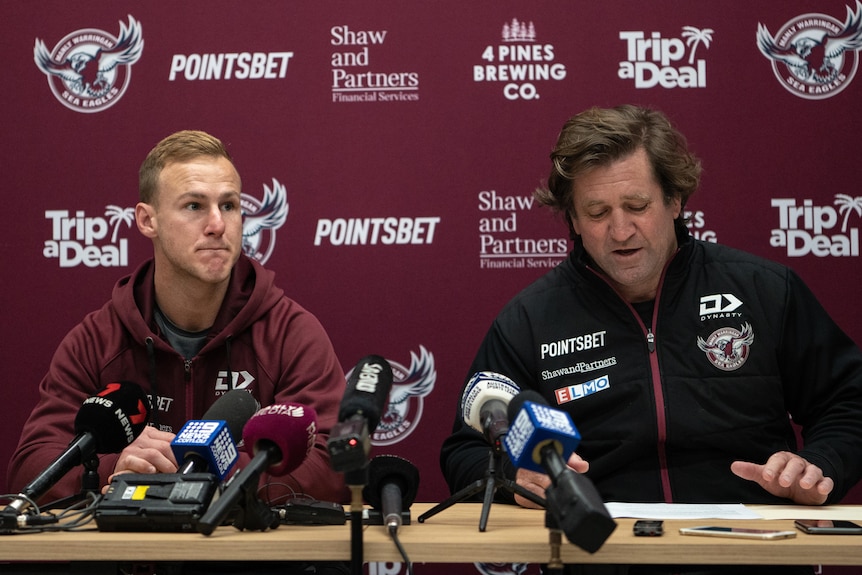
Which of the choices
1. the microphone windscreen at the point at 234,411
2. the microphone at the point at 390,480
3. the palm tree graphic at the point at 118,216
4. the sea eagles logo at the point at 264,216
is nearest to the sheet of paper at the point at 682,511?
the microphone at the point at 390,480

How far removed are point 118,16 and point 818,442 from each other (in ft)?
9.04

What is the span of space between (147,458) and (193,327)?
757mm

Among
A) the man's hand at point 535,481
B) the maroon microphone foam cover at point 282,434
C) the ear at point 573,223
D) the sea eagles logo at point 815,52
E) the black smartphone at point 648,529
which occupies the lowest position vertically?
the black smartphone at point 648,529

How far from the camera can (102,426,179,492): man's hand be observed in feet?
6.75

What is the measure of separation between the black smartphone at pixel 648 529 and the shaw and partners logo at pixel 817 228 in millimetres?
1908

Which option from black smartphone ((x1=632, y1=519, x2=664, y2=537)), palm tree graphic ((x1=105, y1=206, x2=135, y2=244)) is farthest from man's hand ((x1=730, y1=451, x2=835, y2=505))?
palm tree graphic ((x1=105, y1=206, x2=135, y2=244))

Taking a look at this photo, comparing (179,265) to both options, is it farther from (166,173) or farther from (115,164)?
(115,164)

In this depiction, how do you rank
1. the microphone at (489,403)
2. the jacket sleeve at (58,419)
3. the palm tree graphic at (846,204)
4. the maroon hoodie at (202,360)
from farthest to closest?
the palm tree graphic at (846,204) → the maroon hoodie at (202,360) → the jacket sleeve at (58,419) → the microphone at (489,403)

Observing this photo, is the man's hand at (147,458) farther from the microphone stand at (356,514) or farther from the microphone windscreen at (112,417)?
the microphone stand at (356,514)

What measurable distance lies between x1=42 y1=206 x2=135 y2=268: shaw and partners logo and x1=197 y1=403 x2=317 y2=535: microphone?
194 centimetres

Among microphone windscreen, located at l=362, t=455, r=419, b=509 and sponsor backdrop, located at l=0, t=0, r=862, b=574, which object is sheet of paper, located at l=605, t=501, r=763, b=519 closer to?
microphone windscreen, located at l=362, t=455, r=419, b=509

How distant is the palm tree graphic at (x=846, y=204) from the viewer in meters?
3.32

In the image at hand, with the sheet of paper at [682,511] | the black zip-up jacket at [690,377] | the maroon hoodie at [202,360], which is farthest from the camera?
the maroon hoodie at [202,360]

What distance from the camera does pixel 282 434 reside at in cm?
171
